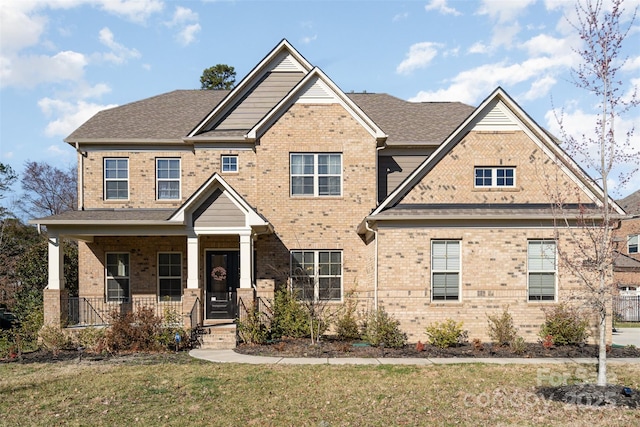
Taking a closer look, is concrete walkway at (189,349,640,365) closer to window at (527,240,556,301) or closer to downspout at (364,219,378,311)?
window at (527,240,556,301)

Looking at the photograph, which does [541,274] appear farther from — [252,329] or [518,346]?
[252,329]

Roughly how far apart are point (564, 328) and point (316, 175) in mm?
9369

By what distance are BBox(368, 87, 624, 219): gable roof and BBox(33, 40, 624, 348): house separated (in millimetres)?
49

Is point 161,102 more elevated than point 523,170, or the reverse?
point 161,102

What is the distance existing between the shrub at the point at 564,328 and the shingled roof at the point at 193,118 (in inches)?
300

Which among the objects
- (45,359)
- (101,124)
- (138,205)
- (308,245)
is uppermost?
(101,124)

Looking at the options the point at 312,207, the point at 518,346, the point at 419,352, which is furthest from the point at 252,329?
the point at 518,346

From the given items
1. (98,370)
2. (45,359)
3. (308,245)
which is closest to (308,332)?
(308,245)

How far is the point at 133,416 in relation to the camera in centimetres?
951

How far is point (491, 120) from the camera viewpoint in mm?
17562

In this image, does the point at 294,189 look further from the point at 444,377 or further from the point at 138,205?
the point at 444,377

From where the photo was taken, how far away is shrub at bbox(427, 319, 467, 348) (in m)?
15.8

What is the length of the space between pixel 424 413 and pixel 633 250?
38311mm

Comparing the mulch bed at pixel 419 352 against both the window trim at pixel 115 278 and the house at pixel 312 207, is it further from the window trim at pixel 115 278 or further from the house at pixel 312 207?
the window trim at pixel 115 278
